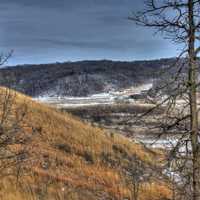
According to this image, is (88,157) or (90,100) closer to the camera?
(88,157)

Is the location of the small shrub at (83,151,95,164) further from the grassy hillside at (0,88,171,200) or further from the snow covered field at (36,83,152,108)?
the snow covered field at (36,83,152,108)

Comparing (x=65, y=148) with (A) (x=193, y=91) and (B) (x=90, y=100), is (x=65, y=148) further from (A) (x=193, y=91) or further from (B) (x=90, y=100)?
(B) (x=90, y=100)

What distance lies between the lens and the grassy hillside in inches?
567

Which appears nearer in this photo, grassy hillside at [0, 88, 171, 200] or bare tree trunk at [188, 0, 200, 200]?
bare tree trunk at [188, 0, 200, 200]

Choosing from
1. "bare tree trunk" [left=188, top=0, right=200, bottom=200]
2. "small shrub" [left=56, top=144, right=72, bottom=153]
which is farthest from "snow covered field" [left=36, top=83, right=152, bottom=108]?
"bare tree trunk" [left=188, top=0, right=200, bottom=200]

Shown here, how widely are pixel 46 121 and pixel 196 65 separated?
17484mm

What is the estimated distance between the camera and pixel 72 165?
1998 centimetres

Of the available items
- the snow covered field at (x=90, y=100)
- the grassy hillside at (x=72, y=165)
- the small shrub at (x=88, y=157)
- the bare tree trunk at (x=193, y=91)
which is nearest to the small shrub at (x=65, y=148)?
the grassy hillside at (x=72, y=165)

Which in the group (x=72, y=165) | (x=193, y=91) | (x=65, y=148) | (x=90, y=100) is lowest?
(x=90, y=100)

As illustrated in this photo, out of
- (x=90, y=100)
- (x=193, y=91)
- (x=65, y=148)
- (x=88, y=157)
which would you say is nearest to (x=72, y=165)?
(x=88, y=157)

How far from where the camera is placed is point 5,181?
46.6 feet

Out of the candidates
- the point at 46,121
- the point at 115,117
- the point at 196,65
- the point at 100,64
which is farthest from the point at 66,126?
the point at 100,64

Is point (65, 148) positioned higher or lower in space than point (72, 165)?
higher

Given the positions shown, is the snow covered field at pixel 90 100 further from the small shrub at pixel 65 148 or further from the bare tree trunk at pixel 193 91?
the bare tree trunk at pixel 193 91
